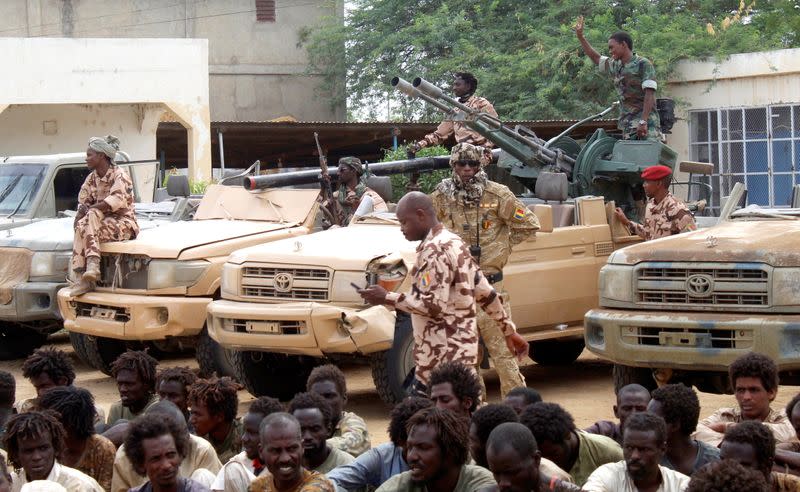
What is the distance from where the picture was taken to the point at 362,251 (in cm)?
921

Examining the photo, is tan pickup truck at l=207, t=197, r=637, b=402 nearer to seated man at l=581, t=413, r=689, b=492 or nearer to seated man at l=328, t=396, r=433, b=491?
seated man at l=328, t=396, r=433, b=491

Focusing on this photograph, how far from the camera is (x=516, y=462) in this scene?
462 cm

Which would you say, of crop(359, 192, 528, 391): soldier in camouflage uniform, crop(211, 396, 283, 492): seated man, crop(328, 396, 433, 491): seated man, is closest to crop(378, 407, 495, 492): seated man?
crop(328, 396, 433, 491): seated man

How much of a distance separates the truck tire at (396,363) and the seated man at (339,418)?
7.06 ft

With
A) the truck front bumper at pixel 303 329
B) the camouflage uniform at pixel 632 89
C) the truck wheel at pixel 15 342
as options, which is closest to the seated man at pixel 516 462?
the truck front bumper at pixel 303 329

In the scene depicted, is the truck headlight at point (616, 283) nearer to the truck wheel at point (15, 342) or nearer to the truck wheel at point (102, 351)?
the truck wheel at point (102, 351)

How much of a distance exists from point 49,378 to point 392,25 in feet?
71.0

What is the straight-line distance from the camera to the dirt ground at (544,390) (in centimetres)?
934

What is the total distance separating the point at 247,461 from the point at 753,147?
57.7ft

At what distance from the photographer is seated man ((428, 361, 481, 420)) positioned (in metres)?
6.01

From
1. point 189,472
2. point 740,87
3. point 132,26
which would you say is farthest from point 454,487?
point 132,26

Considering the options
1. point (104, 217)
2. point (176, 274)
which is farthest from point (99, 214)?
point (176, 274)

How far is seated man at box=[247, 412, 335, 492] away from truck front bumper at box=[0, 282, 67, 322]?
685 cm

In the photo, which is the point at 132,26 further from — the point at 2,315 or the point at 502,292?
the point at 502,292
